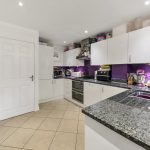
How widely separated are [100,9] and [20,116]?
3.12 m

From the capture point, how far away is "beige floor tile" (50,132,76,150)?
1.91m

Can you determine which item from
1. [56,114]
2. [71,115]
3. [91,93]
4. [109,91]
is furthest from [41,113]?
[109,91]

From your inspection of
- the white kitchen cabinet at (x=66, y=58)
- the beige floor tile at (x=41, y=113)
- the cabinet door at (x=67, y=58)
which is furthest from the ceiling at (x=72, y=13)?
the beige floor tile at (x=41, y=113)

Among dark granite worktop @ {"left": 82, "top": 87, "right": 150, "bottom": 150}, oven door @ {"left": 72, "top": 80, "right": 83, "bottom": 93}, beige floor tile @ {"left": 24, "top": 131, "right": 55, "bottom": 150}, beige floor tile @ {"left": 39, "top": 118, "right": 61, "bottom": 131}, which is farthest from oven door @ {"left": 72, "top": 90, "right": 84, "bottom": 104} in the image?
dark granite worktop @ {"left": 82, "top": 87, "right": 150, "bottom": 150}

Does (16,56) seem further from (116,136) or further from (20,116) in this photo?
(116,136)

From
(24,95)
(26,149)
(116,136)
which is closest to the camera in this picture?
(116,136)

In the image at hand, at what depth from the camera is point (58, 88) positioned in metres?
4.71

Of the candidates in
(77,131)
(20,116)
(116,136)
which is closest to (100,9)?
(116,136)

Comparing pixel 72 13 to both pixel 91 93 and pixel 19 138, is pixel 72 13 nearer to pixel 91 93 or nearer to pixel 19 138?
pixel 91 93

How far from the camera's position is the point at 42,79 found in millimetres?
4156

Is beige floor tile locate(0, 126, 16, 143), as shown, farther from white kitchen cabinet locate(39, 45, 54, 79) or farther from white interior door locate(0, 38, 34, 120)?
white kitchen cabinet locate(39, 45, 54, 79)

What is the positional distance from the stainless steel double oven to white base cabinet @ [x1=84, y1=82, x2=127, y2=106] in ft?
0.62

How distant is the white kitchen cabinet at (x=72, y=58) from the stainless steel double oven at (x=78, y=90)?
2.85ft

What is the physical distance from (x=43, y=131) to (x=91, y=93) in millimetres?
1560
